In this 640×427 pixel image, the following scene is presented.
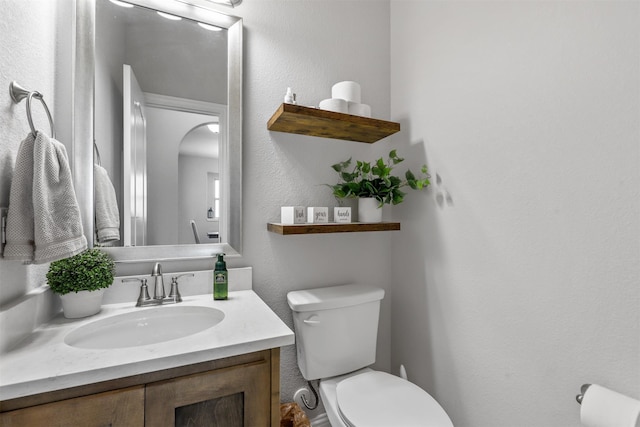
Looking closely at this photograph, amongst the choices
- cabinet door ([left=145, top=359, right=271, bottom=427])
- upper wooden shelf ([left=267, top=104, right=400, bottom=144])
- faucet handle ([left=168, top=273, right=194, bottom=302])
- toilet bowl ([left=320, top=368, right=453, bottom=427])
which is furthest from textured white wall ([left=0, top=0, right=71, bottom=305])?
toilet bowl ([left=320, top=368, right=453, bottom=427])

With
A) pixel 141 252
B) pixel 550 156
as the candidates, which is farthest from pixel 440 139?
pixel 141 252

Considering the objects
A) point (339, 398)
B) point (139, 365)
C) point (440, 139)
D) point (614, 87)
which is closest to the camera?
point (139, 365)

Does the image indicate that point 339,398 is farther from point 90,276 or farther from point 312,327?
point 90,276

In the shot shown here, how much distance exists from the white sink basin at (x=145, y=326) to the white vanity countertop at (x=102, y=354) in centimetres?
4

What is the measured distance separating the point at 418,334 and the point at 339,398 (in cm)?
57

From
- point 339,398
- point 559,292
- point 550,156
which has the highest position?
point 550,156

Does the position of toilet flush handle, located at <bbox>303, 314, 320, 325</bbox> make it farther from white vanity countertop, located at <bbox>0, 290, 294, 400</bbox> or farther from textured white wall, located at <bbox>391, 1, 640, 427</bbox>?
textured white wall, located at <bbox>391, 1, 640, 427</bbox>

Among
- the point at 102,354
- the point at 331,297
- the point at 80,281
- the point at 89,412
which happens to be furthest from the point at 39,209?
the point at 331,297

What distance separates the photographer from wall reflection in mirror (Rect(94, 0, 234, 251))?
3.71 ft

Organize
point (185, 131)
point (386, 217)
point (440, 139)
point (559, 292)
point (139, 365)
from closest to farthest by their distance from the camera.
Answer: point (139, 365)
point (559, 292)
point (185, 131)
point (440, 139)
point (386, 217)

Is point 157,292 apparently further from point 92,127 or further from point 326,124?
point 326,124

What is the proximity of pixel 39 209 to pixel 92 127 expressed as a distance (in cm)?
47

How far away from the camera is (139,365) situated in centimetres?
67

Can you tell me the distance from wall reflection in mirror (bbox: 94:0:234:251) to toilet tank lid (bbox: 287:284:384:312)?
1.36 ft
